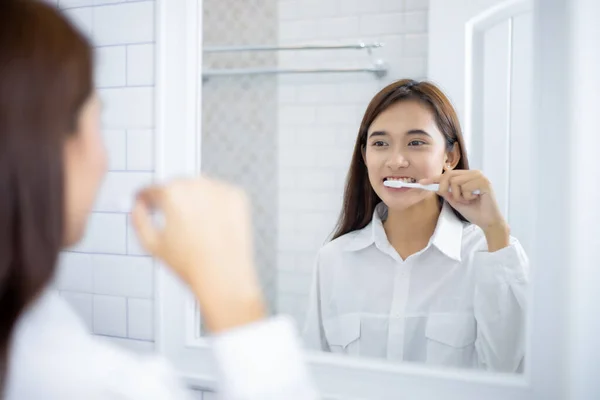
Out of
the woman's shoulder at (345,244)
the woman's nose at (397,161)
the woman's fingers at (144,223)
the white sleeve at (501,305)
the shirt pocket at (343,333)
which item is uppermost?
the woman's nose at (397,161)

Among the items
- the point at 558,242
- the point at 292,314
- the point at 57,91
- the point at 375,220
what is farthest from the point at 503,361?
the point at 57,91

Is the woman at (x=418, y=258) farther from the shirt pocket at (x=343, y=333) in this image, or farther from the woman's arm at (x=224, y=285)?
the woman's arm at (x=224, y=285)

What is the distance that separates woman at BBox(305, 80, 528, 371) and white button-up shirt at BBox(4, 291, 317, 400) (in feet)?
1.67

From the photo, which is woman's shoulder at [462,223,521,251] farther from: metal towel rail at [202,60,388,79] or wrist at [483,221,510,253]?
metal towel rail at [202,60,388,79]

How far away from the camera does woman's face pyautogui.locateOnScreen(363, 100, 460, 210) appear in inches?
41.3

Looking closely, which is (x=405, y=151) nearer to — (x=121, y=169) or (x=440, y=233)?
(x=440, y=233)

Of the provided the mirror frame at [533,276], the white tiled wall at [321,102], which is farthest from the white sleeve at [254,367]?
the white tiled wall at [321,102]

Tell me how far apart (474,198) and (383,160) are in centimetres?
19

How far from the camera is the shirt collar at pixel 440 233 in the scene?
40.6 inches

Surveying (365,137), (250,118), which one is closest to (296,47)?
(250,118)

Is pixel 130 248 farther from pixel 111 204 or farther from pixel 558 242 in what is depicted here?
pixel 558 242

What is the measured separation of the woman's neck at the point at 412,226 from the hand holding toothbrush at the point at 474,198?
7cm

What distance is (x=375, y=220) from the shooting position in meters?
1.14

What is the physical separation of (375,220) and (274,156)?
423mm
